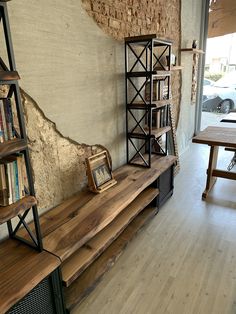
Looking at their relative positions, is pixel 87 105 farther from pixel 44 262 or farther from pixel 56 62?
pixel 44 262

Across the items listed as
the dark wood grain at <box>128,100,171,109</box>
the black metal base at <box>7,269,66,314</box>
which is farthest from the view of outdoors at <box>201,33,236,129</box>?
the black metal base at <box>7,269,66,314</box>

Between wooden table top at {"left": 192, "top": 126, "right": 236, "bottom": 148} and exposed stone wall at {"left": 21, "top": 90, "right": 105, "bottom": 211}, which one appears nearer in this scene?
exposed stone wall at {"left": 21, "top": 90, "right": 105, "bottom": 211}

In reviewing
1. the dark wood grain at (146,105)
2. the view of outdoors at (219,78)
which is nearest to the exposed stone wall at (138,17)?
the dark wood grain at (146,105)

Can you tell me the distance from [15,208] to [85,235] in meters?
0.53

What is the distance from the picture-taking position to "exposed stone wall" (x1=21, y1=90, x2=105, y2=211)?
1.69m

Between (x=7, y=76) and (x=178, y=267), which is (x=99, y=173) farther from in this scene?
(x=7, y=76)

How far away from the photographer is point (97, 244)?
1827 mm

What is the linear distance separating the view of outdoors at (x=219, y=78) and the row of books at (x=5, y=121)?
4691mm

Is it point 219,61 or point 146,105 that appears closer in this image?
point 146,105

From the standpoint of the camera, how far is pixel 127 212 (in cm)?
224

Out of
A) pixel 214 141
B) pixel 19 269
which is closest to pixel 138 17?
pixel 214 141

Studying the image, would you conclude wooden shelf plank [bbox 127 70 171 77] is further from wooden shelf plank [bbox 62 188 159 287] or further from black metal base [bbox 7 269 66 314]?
black metal base [bbox 7 269 66 314]

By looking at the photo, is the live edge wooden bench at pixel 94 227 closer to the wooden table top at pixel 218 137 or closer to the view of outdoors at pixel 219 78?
the wooden table top at pixel 218 137

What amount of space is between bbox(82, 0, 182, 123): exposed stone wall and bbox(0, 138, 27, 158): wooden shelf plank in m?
1.31
